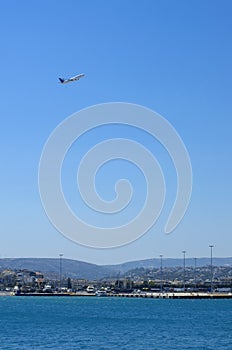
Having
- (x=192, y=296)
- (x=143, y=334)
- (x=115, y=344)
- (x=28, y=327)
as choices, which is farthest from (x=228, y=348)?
(x=192, y=296)

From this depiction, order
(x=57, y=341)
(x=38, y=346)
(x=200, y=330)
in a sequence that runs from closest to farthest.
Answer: (x=38, y=346), (x=57, y=341), (x=200, y=330)

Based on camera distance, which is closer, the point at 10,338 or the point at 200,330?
the point at 10,338

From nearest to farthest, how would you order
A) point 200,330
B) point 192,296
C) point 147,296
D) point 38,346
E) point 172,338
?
point 38,346
point 172,338
point 200,330
point 192,296
point 147,296

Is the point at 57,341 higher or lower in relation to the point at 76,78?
lower

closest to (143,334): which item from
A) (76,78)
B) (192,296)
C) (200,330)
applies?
(200,330)

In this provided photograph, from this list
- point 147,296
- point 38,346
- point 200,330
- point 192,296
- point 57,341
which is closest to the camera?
point 38,346

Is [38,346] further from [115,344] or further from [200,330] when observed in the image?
[200,330]

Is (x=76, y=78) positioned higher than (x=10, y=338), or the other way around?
(x=76, y=78)

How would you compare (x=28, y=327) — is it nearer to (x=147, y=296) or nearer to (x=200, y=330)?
(x=200, y=330)

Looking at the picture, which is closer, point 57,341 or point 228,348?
point 228,348
